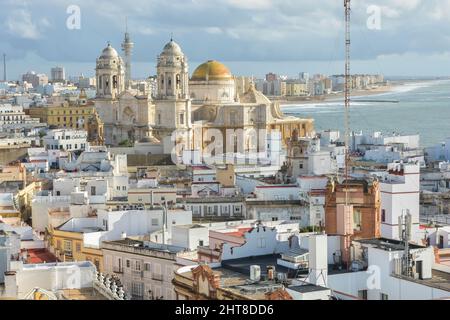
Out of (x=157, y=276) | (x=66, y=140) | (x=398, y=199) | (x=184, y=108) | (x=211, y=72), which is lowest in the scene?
(x=157, y=276)

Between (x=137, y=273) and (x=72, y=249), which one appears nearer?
(x=137, y=273)

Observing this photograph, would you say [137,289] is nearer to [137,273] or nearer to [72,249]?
[137,273]

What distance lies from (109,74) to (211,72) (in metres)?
3.11

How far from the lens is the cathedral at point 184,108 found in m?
26.7

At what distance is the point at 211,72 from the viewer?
1187 inches

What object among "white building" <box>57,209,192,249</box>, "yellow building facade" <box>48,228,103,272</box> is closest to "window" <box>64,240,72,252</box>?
"yellow building facade" <box>48,228,103,272</box>

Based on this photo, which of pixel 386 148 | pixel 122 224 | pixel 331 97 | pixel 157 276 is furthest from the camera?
pixel 331 97

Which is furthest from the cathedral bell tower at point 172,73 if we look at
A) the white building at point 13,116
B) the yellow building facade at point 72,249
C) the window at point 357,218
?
the window at point 357,218

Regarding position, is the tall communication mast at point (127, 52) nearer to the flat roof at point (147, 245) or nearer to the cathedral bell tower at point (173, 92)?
the cathedral bell tower at point (173, 92)

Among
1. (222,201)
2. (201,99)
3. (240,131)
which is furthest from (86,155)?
(201,99)

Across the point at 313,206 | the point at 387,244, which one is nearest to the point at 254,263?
the point at 387,244

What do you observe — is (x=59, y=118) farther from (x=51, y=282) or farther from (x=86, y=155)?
(x=51, y=282)

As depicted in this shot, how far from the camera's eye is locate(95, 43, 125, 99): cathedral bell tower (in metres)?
28.8
